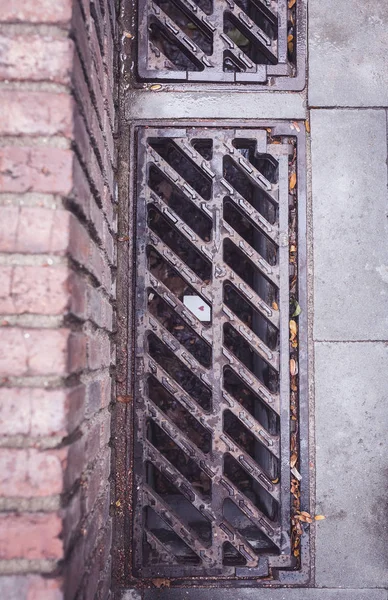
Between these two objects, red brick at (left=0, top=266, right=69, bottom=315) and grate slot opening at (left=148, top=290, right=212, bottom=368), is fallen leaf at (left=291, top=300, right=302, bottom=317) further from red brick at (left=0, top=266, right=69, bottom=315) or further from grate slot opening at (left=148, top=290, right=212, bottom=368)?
red brick at (left=0, top=266, right=69, bottom=315)

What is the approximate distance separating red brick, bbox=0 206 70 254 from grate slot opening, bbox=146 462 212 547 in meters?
1.34

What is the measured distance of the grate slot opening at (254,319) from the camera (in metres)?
2.11

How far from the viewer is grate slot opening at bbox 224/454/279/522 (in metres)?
2.08

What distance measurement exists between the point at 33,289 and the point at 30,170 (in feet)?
0.96

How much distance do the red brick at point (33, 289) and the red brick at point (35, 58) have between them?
47cm

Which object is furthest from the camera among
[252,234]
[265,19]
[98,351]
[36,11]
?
[252,234]

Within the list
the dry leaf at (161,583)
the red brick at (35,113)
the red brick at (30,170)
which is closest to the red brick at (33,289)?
the red brick at (30,170)

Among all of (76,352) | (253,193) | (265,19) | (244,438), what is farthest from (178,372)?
(265,19)

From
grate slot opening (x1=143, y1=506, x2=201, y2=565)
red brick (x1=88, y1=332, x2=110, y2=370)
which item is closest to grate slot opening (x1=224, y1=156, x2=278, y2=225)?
red brick (x1=88, y1=332, x2=110, y2=370)

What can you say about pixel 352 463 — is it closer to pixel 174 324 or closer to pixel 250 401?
pixel 250 401

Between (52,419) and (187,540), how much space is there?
3.67 ft

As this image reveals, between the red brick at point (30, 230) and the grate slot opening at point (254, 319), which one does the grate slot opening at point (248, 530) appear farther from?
the red brick at point (30, 230)

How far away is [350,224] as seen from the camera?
6.75ft

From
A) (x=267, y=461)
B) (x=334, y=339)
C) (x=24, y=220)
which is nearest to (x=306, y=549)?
(x=267, y=461)
